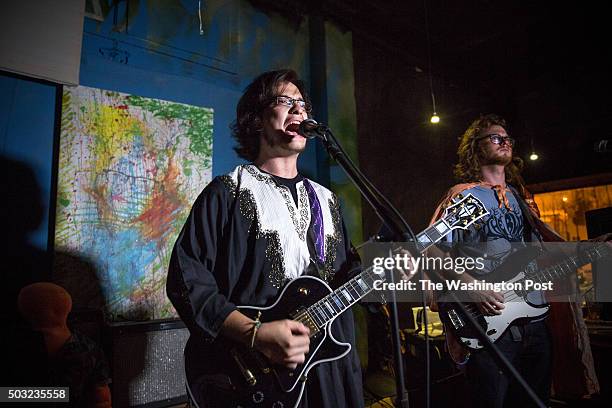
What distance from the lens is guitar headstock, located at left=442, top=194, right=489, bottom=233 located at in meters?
1.77

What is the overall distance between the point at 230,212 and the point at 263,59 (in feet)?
7.56

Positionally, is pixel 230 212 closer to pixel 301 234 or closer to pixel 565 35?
pixel 301 234

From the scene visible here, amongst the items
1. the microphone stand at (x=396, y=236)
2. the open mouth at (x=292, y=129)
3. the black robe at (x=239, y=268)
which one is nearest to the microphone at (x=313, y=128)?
the microphone stand at (x=396, y=236)

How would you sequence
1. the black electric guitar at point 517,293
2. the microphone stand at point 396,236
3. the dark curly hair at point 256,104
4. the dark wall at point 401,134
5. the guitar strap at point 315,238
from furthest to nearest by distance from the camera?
the dark wall at point 401,134
the black electric guitar at point 517,293
the dark curly hair at point 256,104
the guitar strap at point 315,238
the microphone stand at point 396,236

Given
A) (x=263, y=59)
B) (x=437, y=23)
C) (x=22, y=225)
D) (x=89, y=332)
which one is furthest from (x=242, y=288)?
(x=437, y=23)

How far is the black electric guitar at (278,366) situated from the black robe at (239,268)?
4cm

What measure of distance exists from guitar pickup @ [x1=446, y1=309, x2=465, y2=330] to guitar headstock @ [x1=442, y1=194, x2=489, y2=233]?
0.52 m

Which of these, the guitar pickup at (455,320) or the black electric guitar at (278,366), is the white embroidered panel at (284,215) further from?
the guitar pickup at (455,320)

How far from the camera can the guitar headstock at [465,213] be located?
5.80 ft

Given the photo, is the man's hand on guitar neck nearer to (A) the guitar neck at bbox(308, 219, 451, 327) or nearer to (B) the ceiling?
(A) the guitar neck at bbox(308, 219, 451, 327)

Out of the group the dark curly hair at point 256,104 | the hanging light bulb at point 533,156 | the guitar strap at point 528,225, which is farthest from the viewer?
the hanging light bulb at point 533,156

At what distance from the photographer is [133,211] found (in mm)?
2396

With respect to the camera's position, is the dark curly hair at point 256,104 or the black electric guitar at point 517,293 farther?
the black electric guitar at point 517,293

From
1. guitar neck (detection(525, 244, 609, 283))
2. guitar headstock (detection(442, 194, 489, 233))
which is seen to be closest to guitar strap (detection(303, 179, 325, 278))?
guitar headstock (detection(442, 194, 489, 233))
